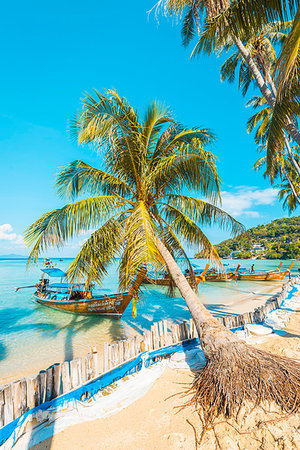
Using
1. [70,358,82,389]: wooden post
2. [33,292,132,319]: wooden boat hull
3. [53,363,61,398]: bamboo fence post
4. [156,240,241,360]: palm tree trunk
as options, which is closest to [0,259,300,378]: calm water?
[33,292,132,319]: wooden boat hull

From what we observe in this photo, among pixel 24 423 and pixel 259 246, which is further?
pixel 259 246

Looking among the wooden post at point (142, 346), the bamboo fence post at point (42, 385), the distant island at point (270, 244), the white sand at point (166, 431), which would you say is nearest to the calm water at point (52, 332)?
the wooden post at point (142, 346)

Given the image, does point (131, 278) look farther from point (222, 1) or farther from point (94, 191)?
point (222, 1)

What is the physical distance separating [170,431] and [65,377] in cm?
192

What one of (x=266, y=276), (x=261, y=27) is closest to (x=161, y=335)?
(x=261, y=27)

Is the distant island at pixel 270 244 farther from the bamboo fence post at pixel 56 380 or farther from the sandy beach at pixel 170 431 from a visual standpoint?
the bamboo fence post at pixel 56 380

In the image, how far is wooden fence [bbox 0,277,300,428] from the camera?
3107 millimetres

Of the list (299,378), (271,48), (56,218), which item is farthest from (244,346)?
(271,48)

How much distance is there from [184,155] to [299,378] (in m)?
4.87

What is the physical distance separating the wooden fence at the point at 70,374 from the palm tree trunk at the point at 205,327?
1147 millimetres

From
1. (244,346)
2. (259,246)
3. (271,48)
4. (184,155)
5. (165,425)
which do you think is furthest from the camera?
(259,246)

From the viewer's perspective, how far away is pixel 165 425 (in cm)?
312

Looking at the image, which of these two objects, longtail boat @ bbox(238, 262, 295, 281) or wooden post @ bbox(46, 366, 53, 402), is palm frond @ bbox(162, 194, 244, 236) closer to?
wooden post @ bbox(46, 366, 53, 402)

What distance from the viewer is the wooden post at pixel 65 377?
12.1 feet
